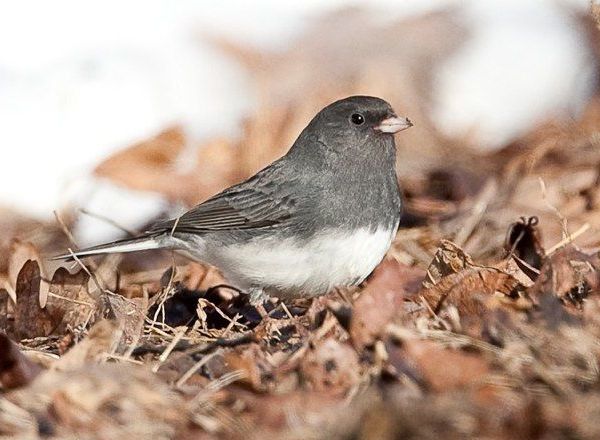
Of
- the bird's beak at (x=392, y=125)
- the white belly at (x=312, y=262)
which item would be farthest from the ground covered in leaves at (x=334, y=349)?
the bird's beak at (x=392, y=125)

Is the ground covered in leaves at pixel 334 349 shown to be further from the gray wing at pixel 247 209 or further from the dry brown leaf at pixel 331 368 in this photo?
the gray wing at pixel 247 209

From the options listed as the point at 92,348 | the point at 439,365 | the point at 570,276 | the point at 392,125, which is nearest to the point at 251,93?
the point at 392,125

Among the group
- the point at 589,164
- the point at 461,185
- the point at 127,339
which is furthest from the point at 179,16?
the point at 127,339

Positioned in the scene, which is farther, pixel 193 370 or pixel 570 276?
pixel 570 276

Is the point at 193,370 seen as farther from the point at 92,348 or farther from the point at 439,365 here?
the point at 439,365

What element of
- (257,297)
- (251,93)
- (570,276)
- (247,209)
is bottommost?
(257,297)

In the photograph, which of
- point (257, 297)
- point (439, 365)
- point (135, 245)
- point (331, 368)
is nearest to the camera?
point (439, 365)

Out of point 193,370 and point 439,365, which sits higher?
point 439,365
